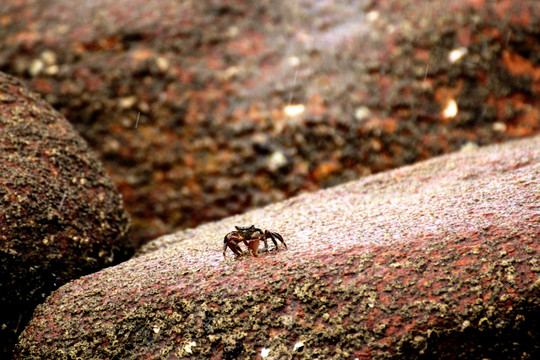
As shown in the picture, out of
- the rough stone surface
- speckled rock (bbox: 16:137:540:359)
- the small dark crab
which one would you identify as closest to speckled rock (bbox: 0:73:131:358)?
speckled rock (bbox: 16:137:540:359)

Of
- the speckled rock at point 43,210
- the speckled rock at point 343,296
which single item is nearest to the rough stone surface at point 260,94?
the speckled rock at point 43,210

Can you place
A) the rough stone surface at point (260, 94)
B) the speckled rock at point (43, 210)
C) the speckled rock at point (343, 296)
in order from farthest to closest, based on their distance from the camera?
the rough stone surface at point (260, 94)
the speckled rock at point (43, 210)
the speckled rock at point (343, 296)

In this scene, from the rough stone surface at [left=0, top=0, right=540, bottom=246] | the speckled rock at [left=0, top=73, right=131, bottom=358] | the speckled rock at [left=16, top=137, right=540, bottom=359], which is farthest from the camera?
the rough stone surface at [left=0, top=0, right=540, bottom=246]

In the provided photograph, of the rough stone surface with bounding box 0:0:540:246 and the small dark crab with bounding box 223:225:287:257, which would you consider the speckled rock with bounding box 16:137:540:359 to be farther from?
the rough stone surface with bounding box 0:0:540:246

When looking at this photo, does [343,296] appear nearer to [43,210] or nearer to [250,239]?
[250,239]

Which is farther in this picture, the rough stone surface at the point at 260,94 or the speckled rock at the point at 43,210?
the rough stone surface at the point at 260,94

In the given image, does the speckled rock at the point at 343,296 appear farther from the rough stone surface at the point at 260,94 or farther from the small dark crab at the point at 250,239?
the rough stone surface at the point at 260,94
